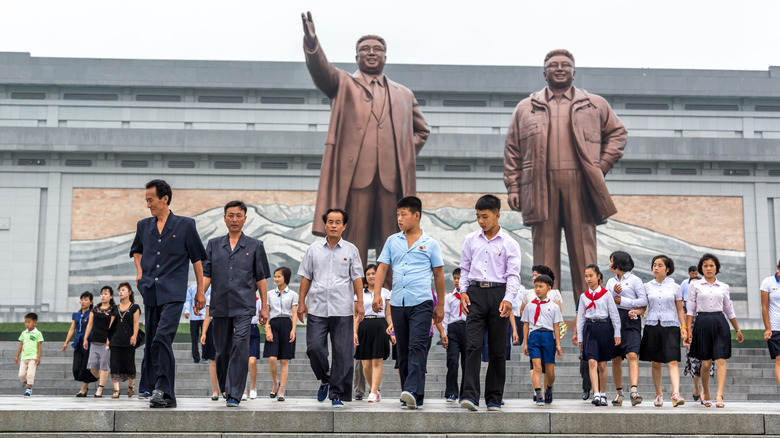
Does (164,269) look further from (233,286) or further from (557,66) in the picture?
(557,66)

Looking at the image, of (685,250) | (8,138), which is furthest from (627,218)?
(8,138)

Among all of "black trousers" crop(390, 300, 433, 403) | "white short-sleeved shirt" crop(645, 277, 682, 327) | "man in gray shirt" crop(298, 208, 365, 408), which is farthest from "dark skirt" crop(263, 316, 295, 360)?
"white short-sleeved shirt" crop(645, 277, 682, 327)

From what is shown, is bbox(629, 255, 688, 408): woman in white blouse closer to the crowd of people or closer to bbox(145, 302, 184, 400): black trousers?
the crowd of people

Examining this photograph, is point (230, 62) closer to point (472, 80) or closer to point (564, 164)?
point (472, 80)

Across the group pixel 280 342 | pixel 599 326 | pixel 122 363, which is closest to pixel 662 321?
pixel 599 326

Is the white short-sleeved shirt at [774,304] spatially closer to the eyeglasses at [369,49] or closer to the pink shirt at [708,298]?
the pink shirt at [708,298]

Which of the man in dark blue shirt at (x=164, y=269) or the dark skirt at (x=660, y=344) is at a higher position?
the man in dark blue shirt at (x=164, y=269)

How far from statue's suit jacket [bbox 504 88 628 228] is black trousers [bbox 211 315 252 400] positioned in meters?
7.60

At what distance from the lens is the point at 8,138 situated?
86.2 ft

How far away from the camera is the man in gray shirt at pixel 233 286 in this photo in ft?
21.1

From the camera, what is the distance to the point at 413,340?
6.40 metres

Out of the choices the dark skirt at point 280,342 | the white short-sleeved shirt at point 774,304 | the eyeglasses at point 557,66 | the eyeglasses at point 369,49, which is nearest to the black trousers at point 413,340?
the dark skirt at point 280,342

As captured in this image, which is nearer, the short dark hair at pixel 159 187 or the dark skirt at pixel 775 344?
the short dark hair at pixel 159 187

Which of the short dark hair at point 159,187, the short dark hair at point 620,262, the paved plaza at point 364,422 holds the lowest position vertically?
the paved plaza at point 364,422
